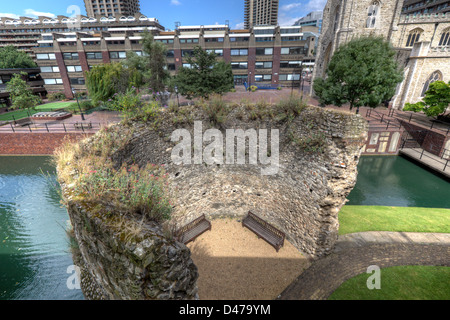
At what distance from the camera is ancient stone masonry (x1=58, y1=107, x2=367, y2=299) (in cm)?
335

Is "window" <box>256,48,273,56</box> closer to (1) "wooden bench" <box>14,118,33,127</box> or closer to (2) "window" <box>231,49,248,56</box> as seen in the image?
(2) "window" <box>231,49,248,56</box>

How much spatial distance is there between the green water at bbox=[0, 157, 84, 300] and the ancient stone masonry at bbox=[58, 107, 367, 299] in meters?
5.35

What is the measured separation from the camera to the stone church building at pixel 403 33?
2638 cm

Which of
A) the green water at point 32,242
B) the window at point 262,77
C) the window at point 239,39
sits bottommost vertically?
the green water at point 32,242

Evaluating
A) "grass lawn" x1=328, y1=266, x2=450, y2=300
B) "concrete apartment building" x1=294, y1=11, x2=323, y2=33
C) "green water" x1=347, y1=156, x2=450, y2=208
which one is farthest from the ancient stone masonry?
"concrete apartment building" x1=294, y1=11, x2=323, y2=33

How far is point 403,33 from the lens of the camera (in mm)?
29203

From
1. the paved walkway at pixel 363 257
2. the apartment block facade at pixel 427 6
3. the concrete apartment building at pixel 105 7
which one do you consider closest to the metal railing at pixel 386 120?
the paved walkway at pixel 363 257

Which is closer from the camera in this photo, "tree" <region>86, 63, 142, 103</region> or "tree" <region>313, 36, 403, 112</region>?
"tree" <region>313, 36, 403, 112</region>

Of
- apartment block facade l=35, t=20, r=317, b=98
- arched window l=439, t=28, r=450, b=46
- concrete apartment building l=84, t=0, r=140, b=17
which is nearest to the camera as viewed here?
arched window l=439, t=28, r=450, b=46

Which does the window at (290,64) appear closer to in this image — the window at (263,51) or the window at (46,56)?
the window at (263,51)

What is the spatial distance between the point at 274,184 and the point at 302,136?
290cm

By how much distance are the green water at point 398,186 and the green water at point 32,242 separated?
1725 centimetres

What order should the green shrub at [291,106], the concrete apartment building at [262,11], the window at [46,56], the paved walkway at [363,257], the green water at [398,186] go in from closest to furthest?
the paved walkway at [363,257] → the green shrub at [291,106] → the green water at [398,186] → the window at [46,56] → the concrete apartment building at [262,11]

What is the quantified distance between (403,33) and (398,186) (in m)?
26.7
